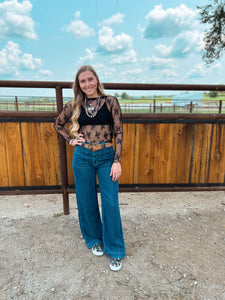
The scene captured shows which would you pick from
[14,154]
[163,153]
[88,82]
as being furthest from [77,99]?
[163,153]

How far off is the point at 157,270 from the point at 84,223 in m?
0.93

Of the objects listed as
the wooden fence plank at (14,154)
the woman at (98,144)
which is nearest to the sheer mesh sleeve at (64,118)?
the woman at (98,144)

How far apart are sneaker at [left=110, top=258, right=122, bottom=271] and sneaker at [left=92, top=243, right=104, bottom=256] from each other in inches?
7.6

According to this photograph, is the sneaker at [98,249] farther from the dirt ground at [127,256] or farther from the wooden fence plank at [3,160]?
the wooden fence plank at [3,160]

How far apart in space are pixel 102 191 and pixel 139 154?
1067mm

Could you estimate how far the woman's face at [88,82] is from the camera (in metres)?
2.16

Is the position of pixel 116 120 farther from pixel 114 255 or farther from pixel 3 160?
pixel 3 160

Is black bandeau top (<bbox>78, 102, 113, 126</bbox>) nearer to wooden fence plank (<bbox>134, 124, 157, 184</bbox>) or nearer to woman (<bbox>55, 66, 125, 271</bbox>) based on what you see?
woman (<bbox>55, 66, 125, 271</bbox>)

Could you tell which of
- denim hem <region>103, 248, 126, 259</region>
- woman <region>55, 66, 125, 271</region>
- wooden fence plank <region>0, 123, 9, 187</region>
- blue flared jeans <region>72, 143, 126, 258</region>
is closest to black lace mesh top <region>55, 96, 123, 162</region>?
woman <region>55, 66, 125, 271</region>

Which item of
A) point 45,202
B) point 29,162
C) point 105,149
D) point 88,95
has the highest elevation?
point 88,95

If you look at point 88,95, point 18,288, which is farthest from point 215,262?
point 88,95

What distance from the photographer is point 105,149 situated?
2264 millimetres

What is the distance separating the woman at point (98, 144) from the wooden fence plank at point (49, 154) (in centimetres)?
70

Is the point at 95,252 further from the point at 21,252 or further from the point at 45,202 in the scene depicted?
the point at 45,202
